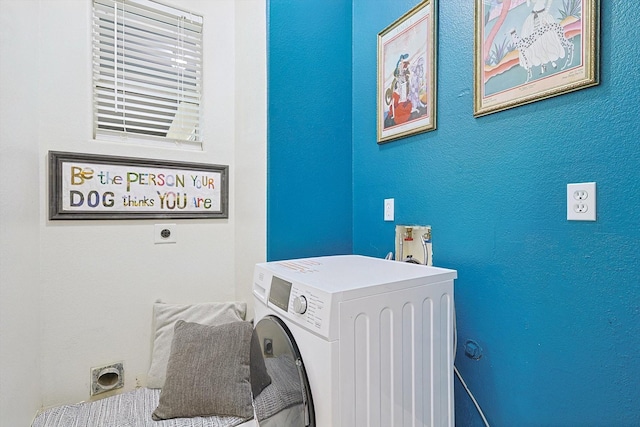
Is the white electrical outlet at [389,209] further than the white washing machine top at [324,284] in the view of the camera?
Yes

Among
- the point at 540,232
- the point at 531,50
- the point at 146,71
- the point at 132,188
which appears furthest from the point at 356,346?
the point at 146,71

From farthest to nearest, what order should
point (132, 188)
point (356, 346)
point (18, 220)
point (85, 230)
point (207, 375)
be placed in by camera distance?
point (132, 188)
point (85, 230)
point (207, 375)
point (18, 220)
point (356, 346)

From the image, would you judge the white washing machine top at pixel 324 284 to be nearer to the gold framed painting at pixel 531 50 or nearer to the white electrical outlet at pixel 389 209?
the white electrical outlet at pixel 389 209

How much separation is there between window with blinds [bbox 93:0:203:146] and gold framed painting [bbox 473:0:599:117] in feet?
5.41

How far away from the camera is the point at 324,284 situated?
985mm

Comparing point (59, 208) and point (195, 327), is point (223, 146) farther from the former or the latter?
point (195, 327)

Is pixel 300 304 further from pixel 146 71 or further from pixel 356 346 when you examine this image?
pixel 146 71

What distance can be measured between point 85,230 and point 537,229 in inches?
82.7

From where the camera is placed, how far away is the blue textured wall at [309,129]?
1759mm

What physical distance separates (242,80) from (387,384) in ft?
6.16

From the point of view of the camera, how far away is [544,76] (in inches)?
41.6

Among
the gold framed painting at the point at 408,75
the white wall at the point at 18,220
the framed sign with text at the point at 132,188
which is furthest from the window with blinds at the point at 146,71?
the gold framed painting at the point at 408,75

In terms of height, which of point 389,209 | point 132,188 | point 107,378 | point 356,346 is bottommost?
point 107,378

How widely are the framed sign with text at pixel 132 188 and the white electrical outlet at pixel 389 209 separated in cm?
104
